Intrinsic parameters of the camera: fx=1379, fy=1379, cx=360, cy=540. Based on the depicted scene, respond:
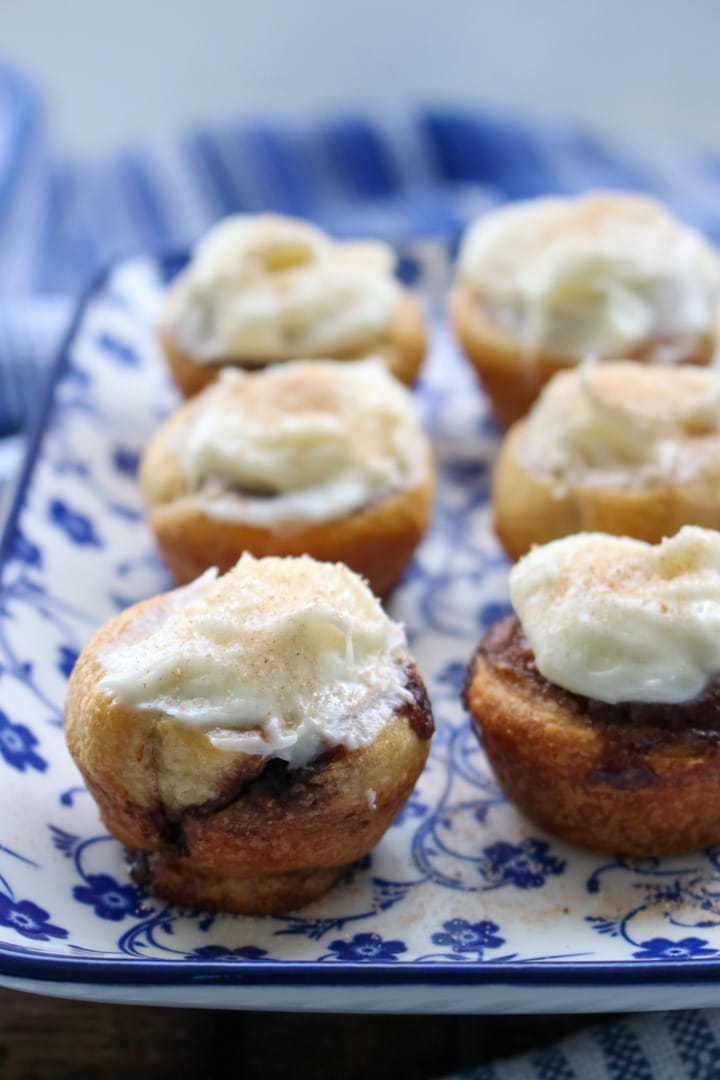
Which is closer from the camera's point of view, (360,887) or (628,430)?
(360,887)

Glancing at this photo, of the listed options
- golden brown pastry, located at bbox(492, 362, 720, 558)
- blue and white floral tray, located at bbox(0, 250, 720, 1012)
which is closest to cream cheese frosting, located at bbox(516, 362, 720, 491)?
golden brown pastry, located at bbox(492, 362, 720, 558)

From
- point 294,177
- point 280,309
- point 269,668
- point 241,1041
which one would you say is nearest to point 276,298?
point 280,309

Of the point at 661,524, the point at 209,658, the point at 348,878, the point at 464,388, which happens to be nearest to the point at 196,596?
the point at 209,658

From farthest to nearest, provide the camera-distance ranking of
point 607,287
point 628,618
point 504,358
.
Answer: point 504,358, point 607,287, point 628,618

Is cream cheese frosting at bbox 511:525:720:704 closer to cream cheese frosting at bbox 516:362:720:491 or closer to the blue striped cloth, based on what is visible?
cream cheese frosting at bbox 516:362:720:491

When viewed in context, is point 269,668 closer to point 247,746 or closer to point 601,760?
point 247,746

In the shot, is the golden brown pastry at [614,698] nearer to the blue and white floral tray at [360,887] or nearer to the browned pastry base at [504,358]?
the blue and white floral tray at [360,887]

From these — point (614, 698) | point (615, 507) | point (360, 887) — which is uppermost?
point (614, 698)
